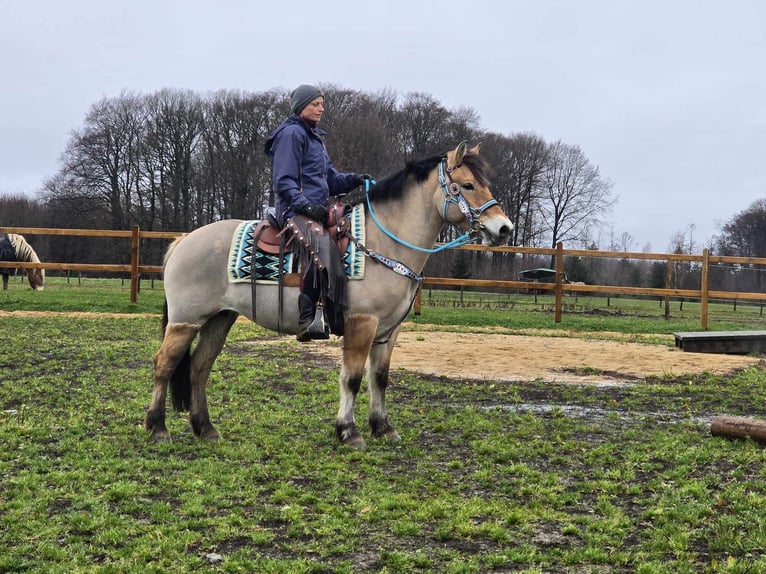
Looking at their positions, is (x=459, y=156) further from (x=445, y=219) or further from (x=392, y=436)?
(x=392, y=436)

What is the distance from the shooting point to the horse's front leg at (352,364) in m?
5.39

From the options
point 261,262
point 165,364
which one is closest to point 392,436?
point 261,262

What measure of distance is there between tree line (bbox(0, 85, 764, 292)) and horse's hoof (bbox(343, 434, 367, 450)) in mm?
39046

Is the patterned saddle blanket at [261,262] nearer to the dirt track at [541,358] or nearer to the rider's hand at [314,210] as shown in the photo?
the rider's hand at [314,210]

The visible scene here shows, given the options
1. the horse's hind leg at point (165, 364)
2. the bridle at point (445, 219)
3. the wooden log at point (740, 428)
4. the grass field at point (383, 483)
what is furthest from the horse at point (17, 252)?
the wooden log at point (740, 428)

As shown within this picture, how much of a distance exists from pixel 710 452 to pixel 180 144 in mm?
48331

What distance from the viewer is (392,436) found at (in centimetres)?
579

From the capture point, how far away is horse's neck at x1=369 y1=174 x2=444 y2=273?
5.62 m

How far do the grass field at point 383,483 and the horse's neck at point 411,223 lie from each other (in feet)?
5.11

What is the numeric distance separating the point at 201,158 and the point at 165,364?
149 feet

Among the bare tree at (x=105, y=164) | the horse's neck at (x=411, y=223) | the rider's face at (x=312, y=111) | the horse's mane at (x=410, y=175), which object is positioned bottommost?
the horse's neck at (x=411, y=223)

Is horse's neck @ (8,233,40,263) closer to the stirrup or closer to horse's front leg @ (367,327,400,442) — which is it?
horse's front leg @ (367,327,400,442)

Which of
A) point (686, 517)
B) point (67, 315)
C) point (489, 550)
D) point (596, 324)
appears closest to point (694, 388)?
point (686, 517)

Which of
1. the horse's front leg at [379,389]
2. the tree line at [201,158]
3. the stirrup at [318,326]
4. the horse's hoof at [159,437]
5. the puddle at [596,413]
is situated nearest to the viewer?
the stirrup at [318,326]
